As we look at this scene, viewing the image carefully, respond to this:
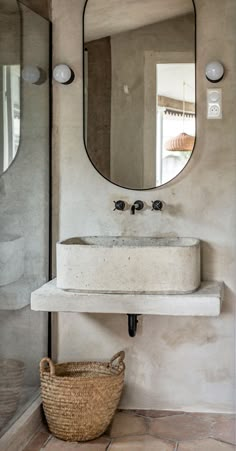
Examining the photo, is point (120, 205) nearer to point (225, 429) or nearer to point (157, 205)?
point (157, 205)

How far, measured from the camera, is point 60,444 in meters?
2.60

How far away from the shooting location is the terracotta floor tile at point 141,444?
2.54m

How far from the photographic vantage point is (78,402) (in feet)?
8.40

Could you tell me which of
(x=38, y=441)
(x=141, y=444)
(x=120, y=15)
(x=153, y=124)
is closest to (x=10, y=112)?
(x=153, y=124)

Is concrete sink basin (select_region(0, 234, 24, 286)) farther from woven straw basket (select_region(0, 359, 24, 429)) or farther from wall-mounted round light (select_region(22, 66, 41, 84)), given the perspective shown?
wall-mounted round light (select_region(22, 66, 41, 84))

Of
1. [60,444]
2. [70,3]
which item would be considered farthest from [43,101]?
[60,444]

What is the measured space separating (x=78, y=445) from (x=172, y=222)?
3.99ft

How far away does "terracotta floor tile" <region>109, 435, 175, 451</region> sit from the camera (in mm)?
2535

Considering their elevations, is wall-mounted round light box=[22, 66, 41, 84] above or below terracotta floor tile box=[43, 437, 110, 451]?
above

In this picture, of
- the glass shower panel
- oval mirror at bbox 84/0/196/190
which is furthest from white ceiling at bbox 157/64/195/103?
the glass shower panel

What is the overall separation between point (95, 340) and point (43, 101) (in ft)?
4.39

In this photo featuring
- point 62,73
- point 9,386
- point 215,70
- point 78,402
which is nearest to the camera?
point 9,386

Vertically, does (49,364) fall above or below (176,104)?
below

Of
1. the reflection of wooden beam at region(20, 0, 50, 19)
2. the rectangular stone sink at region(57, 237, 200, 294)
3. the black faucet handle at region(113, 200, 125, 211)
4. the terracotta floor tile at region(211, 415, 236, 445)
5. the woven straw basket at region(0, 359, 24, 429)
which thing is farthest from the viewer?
the black faucet handle at region(113, 200, 125, 211)
